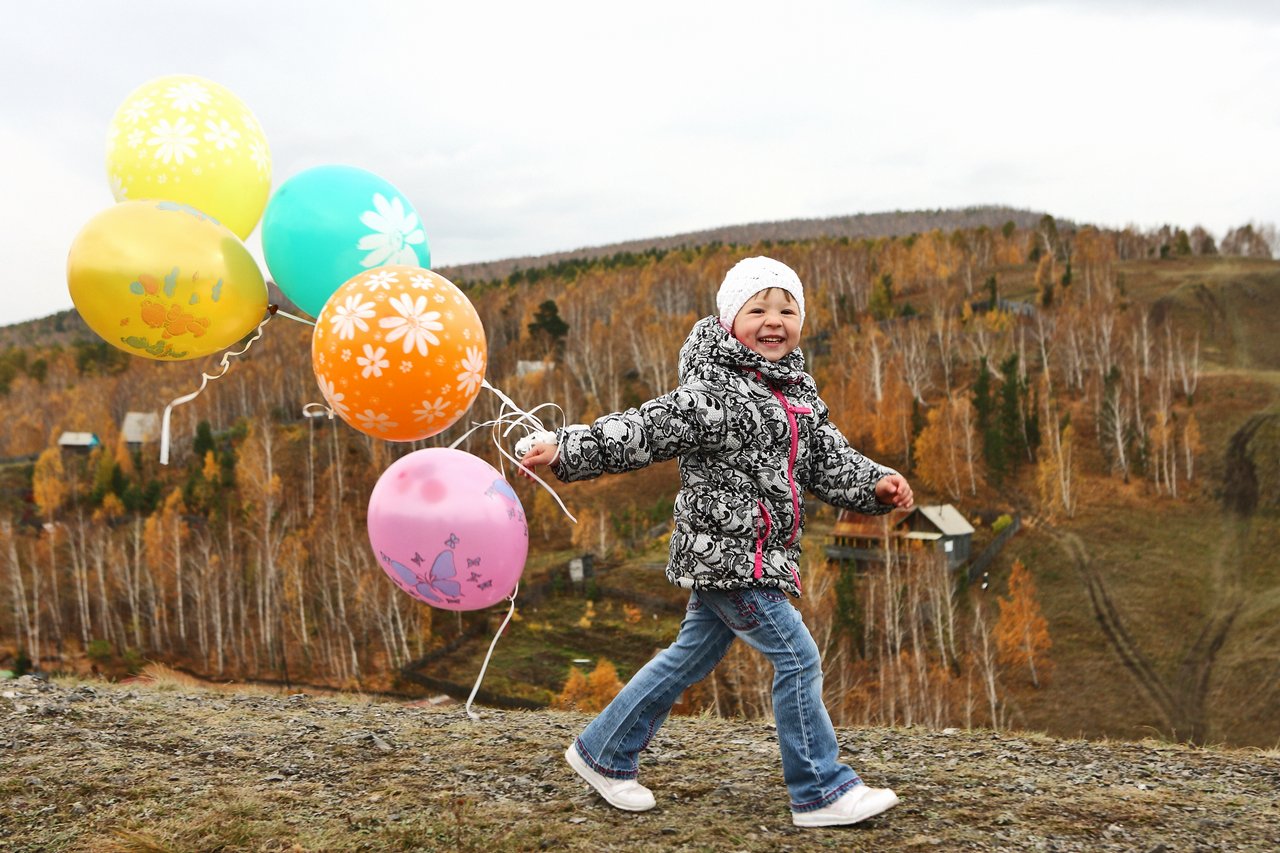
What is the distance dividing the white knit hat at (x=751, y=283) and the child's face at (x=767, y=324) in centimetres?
2

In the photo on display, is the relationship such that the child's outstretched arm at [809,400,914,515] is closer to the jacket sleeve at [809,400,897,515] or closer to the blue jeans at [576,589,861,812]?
the jacket sleeve at [809,400,897,515]

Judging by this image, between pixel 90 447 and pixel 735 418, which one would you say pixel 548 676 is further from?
pixel 90 447

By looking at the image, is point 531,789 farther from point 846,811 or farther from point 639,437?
point 639,437

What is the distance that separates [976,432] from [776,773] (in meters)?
44.0

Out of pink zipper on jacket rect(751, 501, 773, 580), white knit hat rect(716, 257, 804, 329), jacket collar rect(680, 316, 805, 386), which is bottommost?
pink zipper on jacket rect(751, 501, 773, 580)

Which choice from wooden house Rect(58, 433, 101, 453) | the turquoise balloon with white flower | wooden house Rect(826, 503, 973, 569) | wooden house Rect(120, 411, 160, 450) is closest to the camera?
the turquoise balloon with white flower

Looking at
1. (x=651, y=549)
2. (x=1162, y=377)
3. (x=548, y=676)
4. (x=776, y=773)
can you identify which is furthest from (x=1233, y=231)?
(x=776, y=773)

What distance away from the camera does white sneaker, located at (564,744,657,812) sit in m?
3.66

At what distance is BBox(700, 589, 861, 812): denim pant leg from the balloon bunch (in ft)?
3.67

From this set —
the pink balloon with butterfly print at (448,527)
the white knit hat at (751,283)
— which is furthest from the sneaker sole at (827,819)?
the white knit hat at (751,283)

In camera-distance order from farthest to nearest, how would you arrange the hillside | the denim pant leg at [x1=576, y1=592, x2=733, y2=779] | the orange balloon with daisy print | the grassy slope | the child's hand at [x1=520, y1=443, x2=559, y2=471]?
the hillside < the grassy slope < the orange balloon with daisy print < the denim pant leg at [x1=576, y1=592, x2=733, y2=779] < the child's hand at [x1=520, y1=443, x2=559, y2=471]

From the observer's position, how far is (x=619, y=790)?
3.68m

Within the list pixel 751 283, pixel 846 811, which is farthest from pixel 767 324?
pixel 846 811

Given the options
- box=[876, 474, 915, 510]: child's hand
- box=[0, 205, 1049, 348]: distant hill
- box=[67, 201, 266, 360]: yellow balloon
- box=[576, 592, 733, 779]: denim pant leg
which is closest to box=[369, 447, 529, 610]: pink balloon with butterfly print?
box=[576, 592, 733, 779]: denim pant leg
